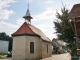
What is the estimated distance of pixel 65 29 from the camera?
1927cm

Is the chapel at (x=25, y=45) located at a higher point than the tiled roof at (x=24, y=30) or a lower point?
lower

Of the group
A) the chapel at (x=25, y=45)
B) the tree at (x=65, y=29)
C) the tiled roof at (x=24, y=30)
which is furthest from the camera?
the tiled roof at (x=24, y=30)

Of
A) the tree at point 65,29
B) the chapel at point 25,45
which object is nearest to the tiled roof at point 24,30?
the chapel at point 25,45

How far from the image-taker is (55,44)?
218 feet

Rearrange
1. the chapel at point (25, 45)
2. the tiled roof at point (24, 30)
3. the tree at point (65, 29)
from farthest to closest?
the tiled roof at point (24, 30) < the chapel at point (25, 45) < the tree at point (65, 29)

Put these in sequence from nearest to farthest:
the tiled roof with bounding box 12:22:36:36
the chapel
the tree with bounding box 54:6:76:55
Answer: the tree with bounding box 54:6:76:55 < the chapel < the tiled roof with bounding box 12:22:36:36

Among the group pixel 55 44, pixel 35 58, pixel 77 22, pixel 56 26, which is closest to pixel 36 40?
pixel 35 58

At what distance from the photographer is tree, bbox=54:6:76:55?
19.1m

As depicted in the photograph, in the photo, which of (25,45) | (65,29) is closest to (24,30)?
(25,45)

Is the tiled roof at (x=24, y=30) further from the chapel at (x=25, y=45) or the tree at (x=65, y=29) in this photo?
the tree at (x=65, y=29)

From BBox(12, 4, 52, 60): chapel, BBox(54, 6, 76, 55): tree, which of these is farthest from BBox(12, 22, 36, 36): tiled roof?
BBox(54, 6, 76, 55): tree

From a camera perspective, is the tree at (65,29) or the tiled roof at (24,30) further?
the tiled roof at (24,30)

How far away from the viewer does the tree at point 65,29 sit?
19072 millimetres

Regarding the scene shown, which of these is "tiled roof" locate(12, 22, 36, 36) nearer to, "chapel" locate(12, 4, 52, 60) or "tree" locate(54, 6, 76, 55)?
"chapel" locate(12, 4, 52, 60)
